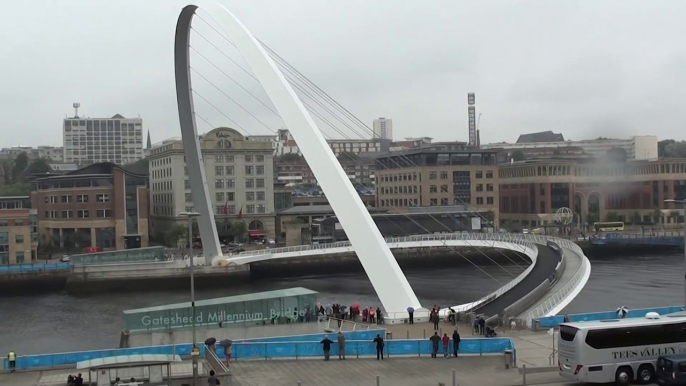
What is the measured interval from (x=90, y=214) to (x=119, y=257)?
39.5ft

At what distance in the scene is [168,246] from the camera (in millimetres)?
49781

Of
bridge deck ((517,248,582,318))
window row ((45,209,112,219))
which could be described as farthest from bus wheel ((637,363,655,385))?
window row ((45,209,112,219))

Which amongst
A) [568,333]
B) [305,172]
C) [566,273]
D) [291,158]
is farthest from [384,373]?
[291,158]

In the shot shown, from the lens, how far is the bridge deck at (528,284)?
17594 mm

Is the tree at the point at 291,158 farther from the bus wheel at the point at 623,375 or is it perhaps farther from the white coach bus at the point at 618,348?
the bus wheel at the point at 623,375

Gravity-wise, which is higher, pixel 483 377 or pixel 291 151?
pixel 291 151

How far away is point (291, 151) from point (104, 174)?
91.7m

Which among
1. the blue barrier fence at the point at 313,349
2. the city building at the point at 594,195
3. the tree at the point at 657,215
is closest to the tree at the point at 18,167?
the city building at the point at 594,195

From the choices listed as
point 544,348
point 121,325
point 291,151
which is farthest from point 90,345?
point 291,151

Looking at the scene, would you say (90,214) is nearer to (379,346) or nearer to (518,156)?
(379,346)

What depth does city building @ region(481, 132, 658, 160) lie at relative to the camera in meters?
60.2

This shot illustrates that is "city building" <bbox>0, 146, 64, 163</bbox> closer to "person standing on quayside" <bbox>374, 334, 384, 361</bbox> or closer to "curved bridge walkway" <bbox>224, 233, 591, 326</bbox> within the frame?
"curved bridge walkway" <bbox>224, 233, 591, 326</bbox>

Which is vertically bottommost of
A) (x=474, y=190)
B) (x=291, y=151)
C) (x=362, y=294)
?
(x=362, y=294)

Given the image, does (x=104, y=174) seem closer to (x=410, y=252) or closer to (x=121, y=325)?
(x=410, y=252)
